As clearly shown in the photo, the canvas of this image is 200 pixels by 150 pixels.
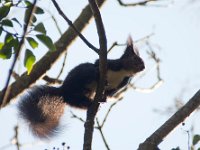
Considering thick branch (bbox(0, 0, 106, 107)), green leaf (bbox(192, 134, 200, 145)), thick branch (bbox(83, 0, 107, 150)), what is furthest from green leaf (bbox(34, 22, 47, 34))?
thick branch (bbox(0, 0, 106, 107))

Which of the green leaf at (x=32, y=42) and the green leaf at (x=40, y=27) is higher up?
the green leaf at (x=40, y=27)

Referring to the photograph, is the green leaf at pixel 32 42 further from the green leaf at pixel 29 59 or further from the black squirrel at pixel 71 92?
the black squirrel at pixel 71 92

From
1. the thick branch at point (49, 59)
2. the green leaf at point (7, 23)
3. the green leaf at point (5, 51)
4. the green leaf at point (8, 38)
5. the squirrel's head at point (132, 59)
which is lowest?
the squirrel's head at point (132, 59)

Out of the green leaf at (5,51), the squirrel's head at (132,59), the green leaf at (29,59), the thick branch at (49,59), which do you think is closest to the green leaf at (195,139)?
the green leaf at (29,59)

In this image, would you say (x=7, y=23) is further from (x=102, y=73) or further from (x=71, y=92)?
(x=71, y=92)

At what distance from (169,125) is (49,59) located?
7.77 ft

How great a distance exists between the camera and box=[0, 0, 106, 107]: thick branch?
15.4 ft

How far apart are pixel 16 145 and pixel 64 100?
6.66 ft

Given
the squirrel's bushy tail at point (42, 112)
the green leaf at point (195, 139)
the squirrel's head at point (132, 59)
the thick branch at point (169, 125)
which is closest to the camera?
the thick branch at point (169, 125)

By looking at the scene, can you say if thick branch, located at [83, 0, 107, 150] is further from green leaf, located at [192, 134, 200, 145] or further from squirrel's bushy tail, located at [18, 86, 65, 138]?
squirrel's bushy tail, located at [18, 86, 65, 138]

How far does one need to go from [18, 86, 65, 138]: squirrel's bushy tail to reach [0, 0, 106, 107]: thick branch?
19 centimetres

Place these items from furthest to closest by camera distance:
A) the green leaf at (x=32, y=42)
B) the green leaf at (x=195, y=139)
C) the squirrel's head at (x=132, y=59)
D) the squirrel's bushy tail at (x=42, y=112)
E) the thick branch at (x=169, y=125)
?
the squirrel's head at (x=132, y=59) → the squirrel's bushy tail at (x=42, y=112) → the green leaf at (x=195, y=139) → the green leaf at (x=32, y=42) → the thick branch at (x=169, y=125)

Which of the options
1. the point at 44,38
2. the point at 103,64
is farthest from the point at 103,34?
the point at 44,38

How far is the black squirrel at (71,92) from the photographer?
15.5 feet
